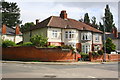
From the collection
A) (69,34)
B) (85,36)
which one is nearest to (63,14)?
(69,34)

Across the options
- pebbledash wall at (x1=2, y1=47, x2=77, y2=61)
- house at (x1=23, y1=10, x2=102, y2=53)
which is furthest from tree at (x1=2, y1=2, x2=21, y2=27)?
pebbledash wall at (x1=2, y1=47, x2=77, y2=61)

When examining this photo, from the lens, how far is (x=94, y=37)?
46.7 metres

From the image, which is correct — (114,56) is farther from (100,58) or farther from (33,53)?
(33,53)

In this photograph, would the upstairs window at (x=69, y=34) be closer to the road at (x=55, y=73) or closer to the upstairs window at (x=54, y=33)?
the upstairs window at (x=54, y=33)

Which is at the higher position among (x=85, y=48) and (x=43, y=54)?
(x=85, y=48)

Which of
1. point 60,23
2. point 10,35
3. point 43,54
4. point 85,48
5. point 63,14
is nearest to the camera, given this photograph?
point 43,54

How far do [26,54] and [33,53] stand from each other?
1526mm

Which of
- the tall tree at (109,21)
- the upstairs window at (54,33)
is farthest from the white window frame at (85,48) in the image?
the tall tree at (109,21)

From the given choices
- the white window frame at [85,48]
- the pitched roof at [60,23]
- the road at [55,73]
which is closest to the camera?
the road at [55,73]

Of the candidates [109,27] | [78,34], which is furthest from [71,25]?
[109,27]

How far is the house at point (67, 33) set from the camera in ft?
131

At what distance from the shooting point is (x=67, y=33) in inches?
1634

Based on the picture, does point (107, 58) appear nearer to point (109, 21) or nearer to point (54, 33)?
point (54, 33)

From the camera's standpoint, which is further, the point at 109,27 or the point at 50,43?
the point at 109,27
